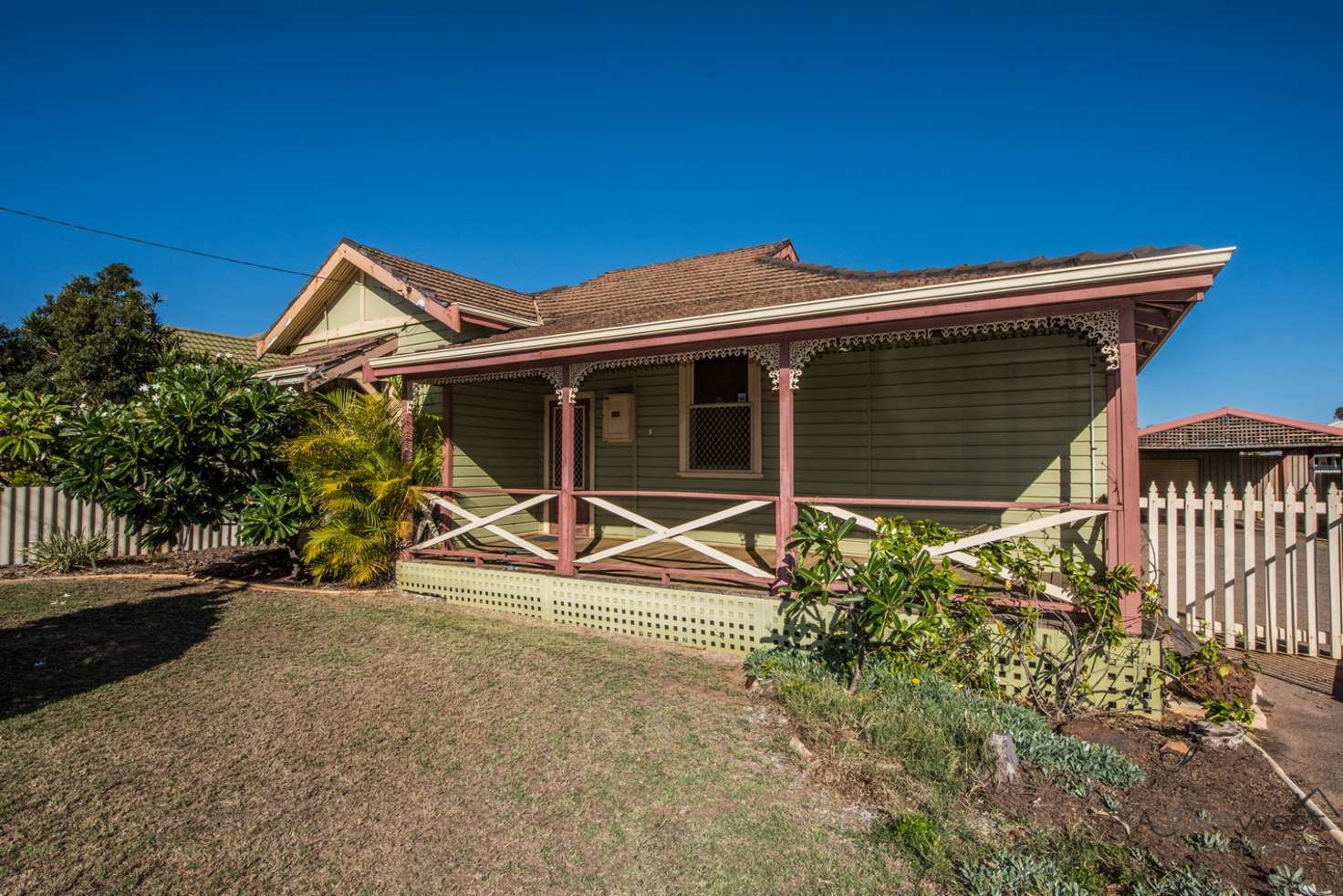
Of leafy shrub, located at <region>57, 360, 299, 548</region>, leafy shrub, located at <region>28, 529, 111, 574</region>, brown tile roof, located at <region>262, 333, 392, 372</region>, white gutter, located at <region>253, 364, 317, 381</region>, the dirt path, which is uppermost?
brown tile roof, located at <region>262, 333, 392, 372</region>

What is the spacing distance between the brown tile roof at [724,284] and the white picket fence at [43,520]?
6559mm

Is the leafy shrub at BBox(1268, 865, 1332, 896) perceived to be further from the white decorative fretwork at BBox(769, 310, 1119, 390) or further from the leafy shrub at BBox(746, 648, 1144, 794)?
the white decorative fretwork at BBox(769, 310, 1119, 390)

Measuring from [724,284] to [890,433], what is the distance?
12.5ft

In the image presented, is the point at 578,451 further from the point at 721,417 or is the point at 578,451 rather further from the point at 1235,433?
the point at 1235,433

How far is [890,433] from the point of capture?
8336 mm

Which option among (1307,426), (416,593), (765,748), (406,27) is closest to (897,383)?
(765,748)

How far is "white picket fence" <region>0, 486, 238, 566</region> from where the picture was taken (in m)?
9.70

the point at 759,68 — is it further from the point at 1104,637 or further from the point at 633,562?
the point at 1104,637

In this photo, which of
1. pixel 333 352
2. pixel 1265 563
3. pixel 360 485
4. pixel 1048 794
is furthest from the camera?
pixel 333 352

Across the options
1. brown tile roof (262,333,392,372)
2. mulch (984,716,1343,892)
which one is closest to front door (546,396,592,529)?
brown tile roof (262,333,392,372)

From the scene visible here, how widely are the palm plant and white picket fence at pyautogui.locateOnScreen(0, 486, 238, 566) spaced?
2.21 m

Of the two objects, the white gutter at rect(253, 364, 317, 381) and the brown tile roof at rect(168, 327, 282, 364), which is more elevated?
the brown tile roof at rect(168, 327, 282, 364)

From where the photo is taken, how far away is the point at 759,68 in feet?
47.7

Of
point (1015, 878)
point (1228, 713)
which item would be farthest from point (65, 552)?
point (1228, 713)
